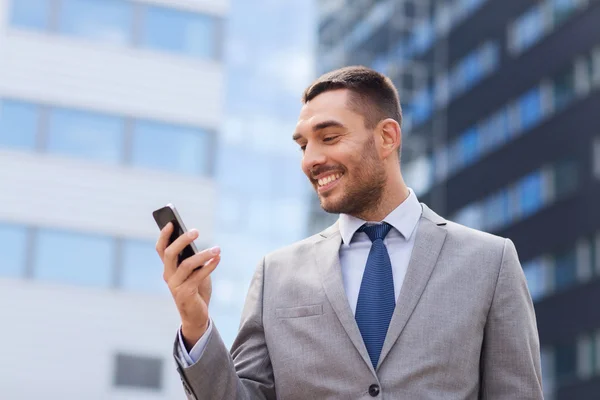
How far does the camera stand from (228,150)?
3177cm

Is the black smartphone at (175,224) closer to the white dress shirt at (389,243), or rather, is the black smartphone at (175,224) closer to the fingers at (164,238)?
the fingers at (164,238)

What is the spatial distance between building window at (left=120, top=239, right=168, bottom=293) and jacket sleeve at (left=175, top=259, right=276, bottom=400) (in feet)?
69.5

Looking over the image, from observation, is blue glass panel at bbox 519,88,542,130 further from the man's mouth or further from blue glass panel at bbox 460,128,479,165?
the man's mouth

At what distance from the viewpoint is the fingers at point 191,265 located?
9.68 ft

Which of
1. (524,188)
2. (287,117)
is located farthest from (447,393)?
(524,188)

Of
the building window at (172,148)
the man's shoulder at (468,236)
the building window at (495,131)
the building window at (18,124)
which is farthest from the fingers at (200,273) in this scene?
the building window at (495,131)

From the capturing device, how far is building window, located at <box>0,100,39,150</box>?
2406 centimetres

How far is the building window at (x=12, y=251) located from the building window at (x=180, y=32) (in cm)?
568

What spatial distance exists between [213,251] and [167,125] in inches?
906

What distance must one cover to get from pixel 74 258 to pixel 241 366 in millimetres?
21370

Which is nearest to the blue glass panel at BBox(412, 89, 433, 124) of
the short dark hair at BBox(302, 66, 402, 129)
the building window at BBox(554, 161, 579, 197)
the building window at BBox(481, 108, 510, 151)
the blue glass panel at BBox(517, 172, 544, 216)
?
the building window at BBox(481, 108, 510, 151)

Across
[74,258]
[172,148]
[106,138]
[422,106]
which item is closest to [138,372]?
[74,258]

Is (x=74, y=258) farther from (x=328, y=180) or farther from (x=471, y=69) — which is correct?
(x=328, y=180)

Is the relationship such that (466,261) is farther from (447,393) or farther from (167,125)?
(167,125)
